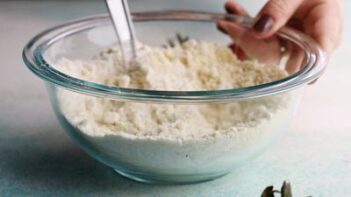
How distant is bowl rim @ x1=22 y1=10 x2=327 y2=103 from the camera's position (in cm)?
55

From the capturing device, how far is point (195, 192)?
2.09 ft

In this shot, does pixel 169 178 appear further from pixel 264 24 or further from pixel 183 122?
pixel 264 24

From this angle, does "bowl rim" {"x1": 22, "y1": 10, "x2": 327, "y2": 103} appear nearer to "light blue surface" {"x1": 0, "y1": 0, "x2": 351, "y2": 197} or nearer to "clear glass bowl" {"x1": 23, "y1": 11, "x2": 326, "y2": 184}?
"clear glass bowl" {"x1": 23, "y1": 11, "x2": 326, "y2": 184}

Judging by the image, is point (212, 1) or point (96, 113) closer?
point (96, 113)

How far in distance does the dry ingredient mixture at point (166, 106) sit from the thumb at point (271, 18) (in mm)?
47

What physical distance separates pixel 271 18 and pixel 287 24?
0.10 m

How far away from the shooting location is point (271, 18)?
0.79 metres

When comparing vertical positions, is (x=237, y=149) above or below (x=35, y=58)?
below

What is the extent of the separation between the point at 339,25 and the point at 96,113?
0.43m

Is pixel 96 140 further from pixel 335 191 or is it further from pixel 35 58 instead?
pixel 335 191

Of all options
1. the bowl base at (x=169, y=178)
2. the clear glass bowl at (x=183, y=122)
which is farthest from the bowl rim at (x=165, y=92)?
the bowl base at (x=169, y=178)

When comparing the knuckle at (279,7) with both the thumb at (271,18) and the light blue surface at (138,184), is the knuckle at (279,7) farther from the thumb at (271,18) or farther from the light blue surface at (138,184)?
the light blue surface at (138,184)

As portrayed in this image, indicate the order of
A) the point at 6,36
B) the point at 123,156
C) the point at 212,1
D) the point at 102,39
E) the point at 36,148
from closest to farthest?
1. the point at 123,156
2. the point at 36,148
3. the point at 102,39
4. the point at 6,36
5. the point at 212,1

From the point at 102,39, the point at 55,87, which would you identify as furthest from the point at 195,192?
the point at 102,39
